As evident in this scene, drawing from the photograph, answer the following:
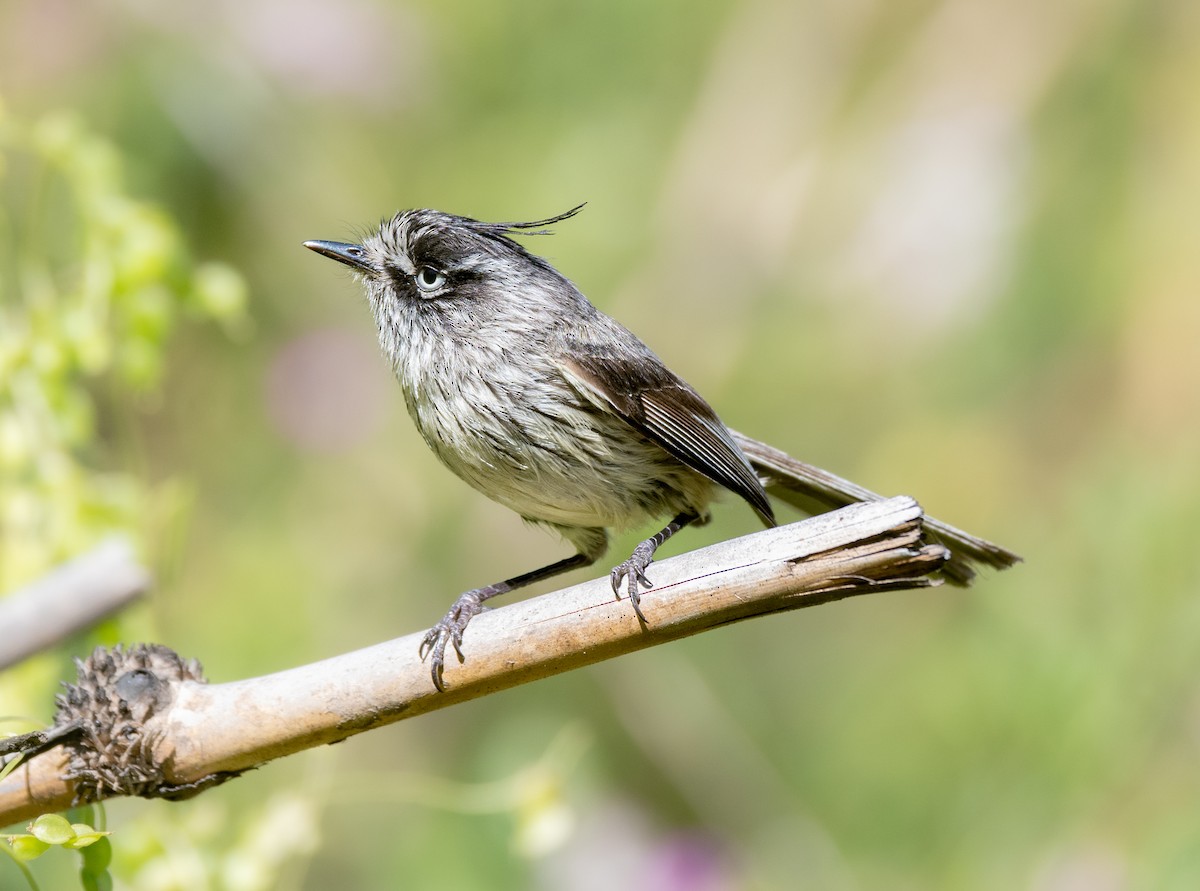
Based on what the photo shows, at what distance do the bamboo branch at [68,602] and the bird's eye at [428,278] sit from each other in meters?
1.31

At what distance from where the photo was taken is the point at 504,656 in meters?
2.15

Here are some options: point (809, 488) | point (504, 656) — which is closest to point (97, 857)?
point (504, 656)

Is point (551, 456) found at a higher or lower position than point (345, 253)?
lower

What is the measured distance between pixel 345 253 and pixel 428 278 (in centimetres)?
23

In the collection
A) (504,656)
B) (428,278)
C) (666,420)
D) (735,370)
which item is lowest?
(504,656)

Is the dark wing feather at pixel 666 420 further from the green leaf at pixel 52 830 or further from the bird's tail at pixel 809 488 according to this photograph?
the green leaf at pixel 52 830

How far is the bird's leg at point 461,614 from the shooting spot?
214 cm

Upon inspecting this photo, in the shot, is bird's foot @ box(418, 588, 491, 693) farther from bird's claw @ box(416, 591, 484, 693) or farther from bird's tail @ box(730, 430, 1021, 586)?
bird's tail @ box(730, 430, 1021, 586)

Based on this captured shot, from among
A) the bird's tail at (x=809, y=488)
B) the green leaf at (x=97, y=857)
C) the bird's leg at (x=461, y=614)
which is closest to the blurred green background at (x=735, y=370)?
the bird's leg at (x=461, y=614)

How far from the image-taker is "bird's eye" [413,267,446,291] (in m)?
3.40

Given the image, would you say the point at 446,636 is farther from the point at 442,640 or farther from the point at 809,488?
the point at 809,488

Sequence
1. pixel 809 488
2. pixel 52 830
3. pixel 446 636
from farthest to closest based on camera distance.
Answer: pixel 809 488, pixel 446 636, pixel 52 830

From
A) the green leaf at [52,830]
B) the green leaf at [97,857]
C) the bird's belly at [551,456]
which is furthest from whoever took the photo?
the bird's belly at [551,456]

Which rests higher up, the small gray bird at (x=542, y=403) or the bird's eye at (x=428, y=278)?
the bird's eye at (x=428, y=278)
